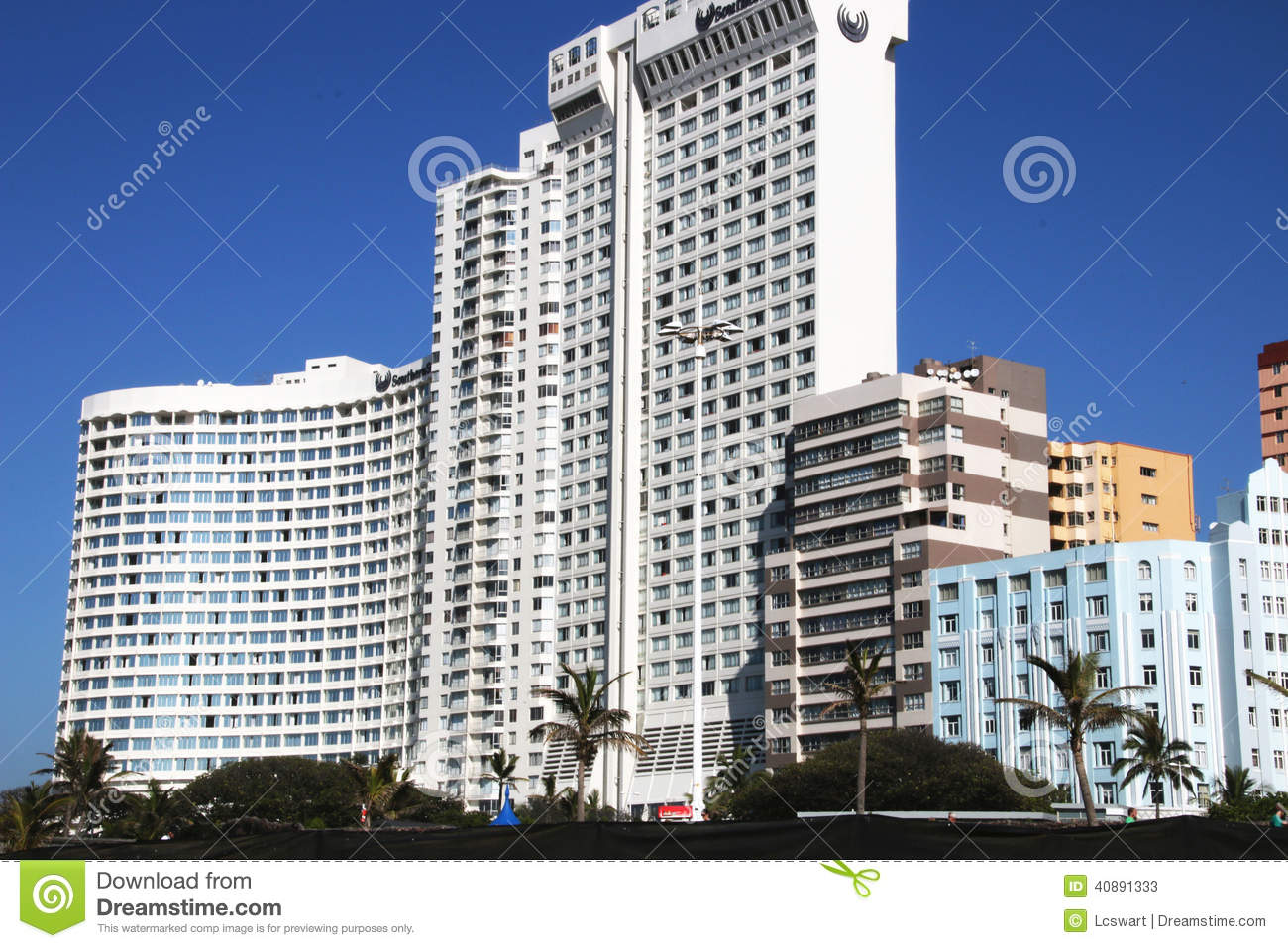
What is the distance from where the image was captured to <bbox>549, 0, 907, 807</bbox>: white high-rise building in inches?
5049

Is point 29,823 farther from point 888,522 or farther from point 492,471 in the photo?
point 492,471

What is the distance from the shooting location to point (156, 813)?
121m

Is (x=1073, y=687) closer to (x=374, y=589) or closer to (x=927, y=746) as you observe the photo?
(x=927, y=746)

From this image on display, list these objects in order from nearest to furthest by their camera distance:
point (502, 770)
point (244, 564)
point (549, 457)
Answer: point (502, 770) → point (549, 457) → point (244, 564)

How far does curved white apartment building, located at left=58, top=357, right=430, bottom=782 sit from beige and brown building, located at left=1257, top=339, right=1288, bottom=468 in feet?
306

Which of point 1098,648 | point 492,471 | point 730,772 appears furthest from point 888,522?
point 492,471

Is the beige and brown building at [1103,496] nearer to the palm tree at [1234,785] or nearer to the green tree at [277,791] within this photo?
the palm tree at [1234,785]

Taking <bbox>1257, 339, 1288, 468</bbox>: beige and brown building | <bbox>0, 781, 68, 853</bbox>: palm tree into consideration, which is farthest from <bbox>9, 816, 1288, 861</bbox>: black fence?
<bbox>1257, 339, 1288, 468</bbox>: beige and brown building

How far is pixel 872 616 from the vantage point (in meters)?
114

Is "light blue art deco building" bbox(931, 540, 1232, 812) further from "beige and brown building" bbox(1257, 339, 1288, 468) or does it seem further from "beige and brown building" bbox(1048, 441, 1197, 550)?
"beige and brown building" bbox(1257, 339, 1288, 468)

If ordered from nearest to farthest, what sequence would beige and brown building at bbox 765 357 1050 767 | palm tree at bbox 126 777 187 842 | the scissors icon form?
the scissors icon
beige and brown building at bbox 765 357 1050 767
palm tree at bbox 126 777 187 842

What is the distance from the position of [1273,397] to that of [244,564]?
121001 millimetres

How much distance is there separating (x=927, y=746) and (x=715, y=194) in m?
64.3

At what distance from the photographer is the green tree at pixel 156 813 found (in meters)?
114
